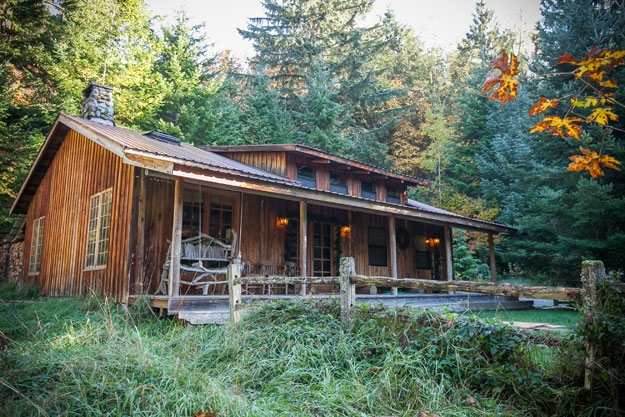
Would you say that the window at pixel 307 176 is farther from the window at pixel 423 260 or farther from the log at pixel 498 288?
the log at pixel 498 288

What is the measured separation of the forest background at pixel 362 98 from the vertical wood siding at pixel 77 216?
214 inches

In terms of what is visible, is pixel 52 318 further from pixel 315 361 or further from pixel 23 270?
pixel 23 270

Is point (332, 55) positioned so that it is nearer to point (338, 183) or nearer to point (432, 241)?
point (338, 183)

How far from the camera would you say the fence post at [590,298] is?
3.24 meters

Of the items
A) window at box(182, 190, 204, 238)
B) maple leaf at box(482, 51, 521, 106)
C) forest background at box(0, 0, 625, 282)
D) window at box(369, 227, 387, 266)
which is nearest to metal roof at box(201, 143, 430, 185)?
window at box(369, 227, 387, 266)

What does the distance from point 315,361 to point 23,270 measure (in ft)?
41.4

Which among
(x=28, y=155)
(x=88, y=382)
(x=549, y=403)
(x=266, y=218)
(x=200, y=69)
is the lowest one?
(x=549, y=403)

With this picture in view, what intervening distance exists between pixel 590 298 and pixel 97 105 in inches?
461

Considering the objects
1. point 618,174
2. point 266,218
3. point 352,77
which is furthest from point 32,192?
point 352,77

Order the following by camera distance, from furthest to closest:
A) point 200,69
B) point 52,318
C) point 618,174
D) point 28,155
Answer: point 200,69, point 28,155, point 618,174, point 52,318

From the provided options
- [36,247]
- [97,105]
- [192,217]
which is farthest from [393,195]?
[36,247]

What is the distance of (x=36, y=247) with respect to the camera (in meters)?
12.6

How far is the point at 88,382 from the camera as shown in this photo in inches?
126

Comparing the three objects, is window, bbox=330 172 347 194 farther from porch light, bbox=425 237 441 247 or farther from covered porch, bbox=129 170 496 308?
porch light, bbox=425 237 441 247
